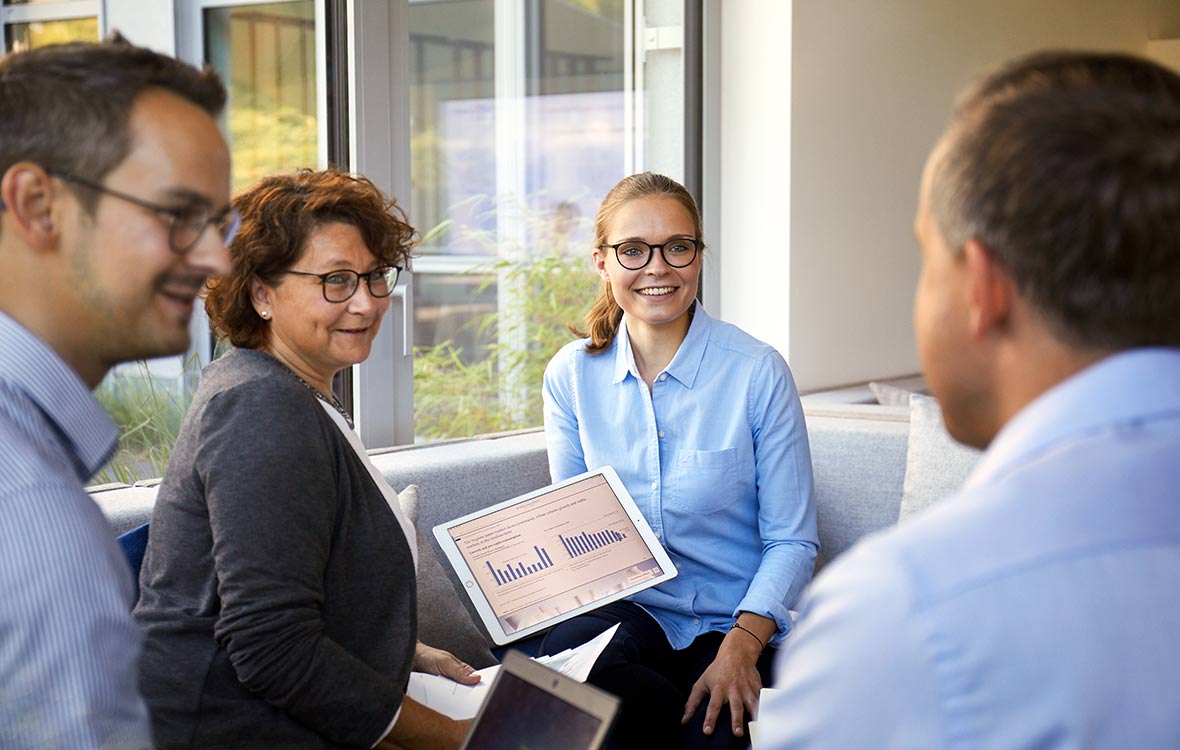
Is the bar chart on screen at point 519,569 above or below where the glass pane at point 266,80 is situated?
below

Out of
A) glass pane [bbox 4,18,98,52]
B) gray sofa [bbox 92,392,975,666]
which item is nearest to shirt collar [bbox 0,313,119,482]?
gray sofa [bbox 92,392,975,666]

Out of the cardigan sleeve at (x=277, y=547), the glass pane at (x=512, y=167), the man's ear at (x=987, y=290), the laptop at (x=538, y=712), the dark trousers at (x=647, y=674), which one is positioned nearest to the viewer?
the man's ear at (x=987, y=290)

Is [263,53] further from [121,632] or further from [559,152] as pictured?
[121,632]

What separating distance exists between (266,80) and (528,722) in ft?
6.83

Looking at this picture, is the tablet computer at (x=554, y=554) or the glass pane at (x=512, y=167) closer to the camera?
the tablet computer at (x=554, y=554)

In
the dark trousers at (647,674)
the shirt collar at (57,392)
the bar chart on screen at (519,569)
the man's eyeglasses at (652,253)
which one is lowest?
the dark trousers at (647,674)

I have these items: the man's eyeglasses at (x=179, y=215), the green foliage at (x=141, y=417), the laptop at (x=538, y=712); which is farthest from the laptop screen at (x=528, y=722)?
the green foliage at (x=141, y=417)

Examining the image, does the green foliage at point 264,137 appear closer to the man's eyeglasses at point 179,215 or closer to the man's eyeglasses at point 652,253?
the man's eyeglasses at point 652,253

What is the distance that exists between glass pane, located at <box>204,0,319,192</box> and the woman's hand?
157cm

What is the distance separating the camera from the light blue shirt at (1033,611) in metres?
0.72

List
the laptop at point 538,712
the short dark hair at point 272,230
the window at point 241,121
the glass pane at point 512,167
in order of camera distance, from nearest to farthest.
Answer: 1. the laptop at point 538,712
2. the short dark hair at point 272,230
3. the window at point 241,121
4. the glass pane at point 512,167

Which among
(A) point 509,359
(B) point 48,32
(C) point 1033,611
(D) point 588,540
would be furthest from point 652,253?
(C) point 1033,611

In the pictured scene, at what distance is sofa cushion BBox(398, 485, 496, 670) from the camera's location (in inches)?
102

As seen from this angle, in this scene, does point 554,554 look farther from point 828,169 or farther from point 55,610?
point 828,169
